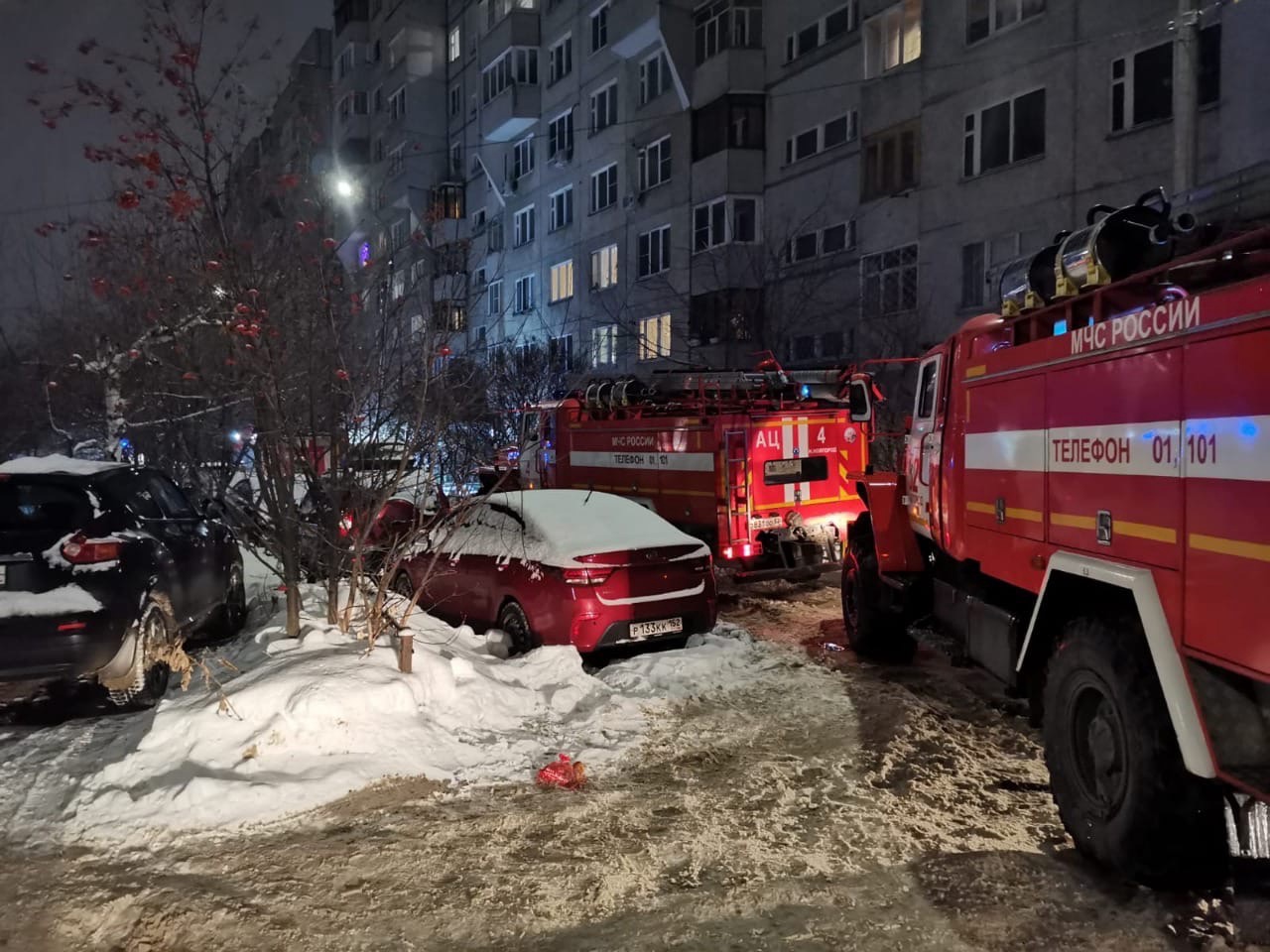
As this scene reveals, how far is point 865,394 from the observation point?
8703mm

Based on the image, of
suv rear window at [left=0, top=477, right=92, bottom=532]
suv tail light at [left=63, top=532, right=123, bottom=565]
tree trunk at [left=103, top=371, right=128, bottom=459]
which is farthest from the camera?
tree trunk at [left=103, top=371, right=128, bottom=459]

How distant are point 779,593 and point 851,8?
55.7ft

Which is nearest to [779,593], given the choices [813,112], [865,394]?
[865,394]

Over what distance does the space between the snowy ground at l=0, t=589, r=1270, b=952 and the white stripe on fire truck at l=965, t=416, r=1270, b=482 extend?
1.79 metres

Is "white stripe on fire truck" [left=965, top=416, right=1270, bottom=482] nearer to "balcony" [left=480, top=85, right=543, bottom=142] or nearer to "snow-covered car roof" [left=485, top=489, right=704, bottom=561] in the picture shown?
"snow-covered car roof" [left=485, top=489, right=704, bottom=561]

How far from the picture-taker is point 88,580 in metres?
5.86

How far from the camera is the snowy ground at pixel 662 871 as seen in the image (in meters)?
3.52

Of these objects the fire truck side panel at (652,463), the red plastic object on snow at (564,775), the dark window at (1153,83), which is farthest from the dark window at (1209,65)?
the red plastic object on snow at (564,775)

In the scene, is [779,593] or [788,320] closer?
[779,593]

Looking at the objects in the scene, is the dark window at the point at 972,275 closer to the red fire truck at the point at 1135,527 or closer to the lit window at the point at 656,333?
the lit window at the point at 656,333

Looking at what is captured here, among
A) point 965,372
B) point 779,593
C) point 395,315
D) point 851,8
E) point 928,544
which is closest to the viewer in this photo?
point 965,372

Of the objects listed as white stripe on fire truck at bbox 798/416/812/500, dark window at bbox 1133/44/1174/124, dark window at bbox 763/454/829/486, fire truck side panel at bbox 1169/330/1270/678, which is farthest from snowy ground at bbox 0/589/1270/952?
dark window at bbox 1133/44/1174/124

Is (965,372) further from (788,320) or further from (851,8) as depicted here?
(851,8)

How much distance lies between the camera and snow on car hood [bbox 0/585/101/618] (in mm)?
5641
